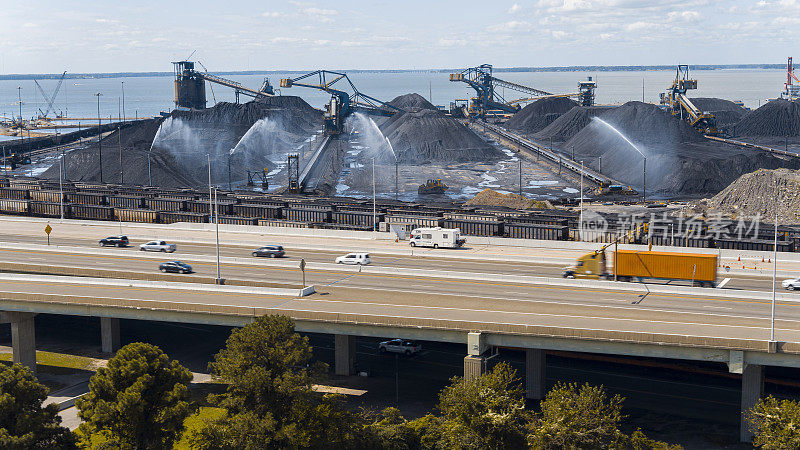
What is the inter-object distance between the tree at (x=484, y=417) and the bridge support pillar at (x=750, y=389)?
13.9 m

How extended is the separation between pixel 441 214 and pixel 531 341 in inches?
2210

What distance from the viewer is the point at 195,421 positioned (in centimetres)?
5109

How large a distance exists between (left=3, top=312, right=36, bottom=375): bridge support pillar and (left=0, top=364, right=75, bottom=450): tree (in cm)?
2084

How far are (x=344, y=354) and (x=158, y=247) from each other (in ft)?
82.7

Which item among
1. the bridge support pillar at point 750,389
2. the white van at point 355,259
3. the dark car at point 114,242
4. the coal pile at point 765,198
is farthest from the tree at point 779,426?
the coal pile at point 765,198

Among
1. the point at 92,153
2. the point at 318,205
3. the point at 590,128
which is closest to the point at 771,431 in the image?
the point at 318,205

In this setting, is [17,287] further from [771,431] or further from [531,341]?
[771,431]

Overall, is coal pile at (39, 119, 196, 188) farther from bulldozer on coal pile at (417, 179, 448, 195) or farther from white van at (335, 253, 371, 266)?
white van at (335, 253, 371, 266)

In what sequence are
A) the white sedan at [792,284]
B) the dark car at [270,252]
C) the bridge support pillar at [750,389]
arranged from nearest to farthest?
the bridge support pillar at [750,389] < the white sedan at [792,284] < the dark car at [270,252]

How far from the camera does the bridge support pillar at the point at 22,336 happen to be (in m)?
59.3

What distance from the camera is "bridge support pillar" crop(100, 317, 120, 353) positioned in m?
65.4

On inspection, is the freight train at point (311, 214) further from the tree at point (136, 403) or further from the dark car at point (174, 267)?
the tree at point (136, 403)

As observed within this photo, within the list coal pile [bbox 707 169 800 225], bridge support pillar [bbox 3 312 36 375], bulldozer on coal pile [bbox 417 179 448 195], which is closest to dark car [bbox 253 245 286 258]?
bridge support pillar [bbox 3 312 36 375]

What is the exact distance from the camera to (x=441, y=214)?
104938 millimetres
